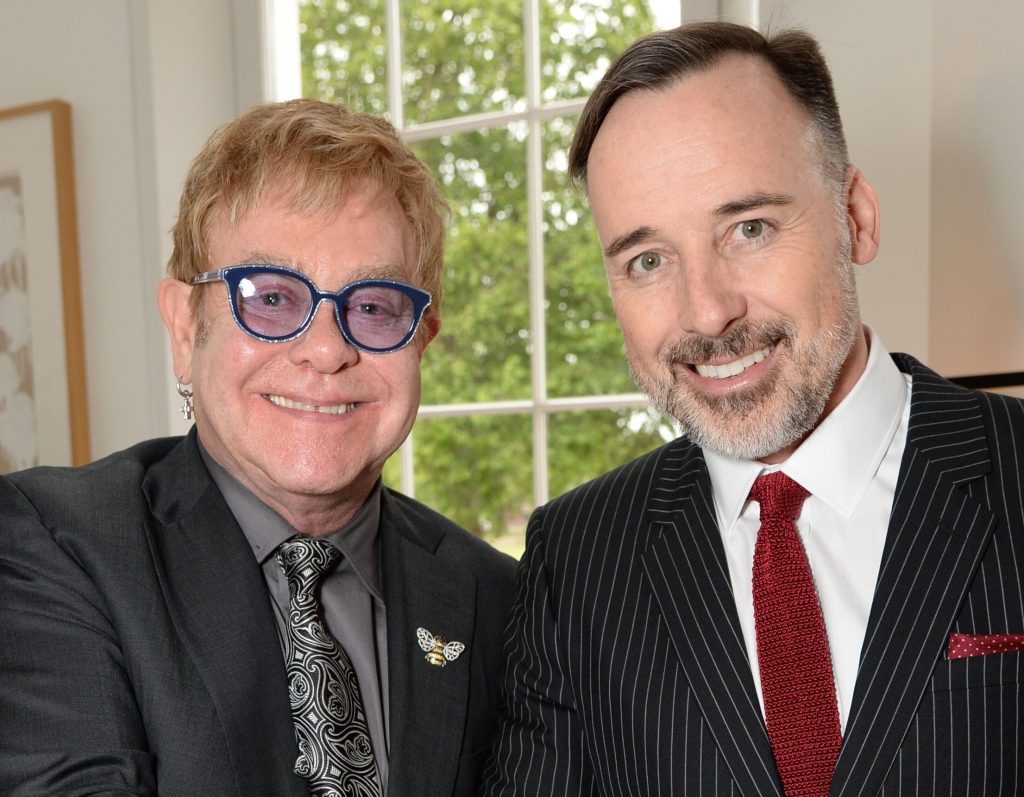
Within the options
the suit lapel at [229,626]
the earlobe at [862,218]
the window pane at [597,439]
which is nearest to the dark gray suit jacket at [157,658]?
the suit lapel at [229,626]

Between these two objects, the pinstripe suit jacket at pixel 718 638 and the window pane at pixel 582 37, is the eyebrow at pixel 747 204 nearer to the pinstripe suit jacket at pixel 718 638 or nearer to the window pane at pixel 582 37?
the pinstripe suit jacket at pixel 718 638

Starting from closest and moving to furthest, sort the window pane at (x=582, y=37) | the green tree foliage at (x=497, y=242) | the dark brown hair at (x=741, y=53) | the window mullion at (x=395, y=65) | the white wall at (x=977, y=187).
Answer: the dark brown hair at (x=741, y=53)
the white wall at (x=977, y=187)
the window pane at (x=582, y=37)
the green tree foliage at (x=497, y=242)
the window mullion at (x=395, y=65)

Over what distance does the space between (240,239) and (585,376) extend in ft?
4.60

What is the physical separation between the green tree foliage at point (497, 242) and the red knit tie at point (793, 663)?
1362 millimetres

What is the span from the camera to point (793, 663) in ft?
5.03

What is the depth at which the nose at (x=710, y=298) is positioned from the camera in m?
1.62

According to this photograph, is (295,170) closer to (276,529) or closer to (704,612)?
(276,529)

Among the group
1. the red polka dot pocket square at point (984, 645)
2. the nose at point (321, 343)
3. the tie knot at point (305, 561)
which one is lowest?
the red polka dot pocket square at point (984, 645)

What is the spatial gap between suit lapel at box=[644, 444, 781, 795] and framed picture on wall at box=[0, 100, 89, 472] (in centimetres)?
199

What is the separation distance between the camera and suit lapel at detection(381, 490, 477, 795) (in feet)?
5.95

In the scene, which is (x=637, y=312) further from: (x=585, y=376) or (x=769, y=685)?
(x=585, y=376)

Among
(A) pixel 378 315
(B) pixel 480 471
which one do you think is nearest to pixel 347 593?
(A) pixel 378 315

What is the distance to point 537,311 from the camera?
3139 millimetres

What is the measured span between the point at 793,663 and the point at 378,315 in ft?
2.77
